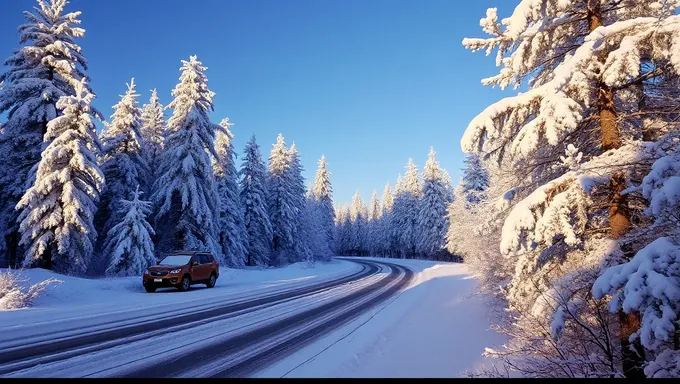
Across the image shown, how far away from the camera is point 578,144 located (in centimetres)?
693

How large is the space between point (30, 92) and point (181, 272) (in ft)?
48.8

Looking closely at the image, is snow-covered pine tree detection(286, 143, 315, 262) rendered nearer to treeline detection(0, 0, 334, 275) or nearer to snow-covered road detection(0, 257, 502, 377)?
treeline detection(0, 0, 334, 275)

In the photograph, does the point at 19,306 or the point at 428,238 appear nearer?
the point at 19,306

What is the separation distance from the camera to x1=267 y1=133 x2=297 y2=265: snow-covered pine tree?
4484 centimetres

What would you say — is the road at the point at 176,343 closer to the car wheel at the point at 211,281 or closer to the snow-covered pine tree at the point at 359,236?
the car wheel at the point at 211,281

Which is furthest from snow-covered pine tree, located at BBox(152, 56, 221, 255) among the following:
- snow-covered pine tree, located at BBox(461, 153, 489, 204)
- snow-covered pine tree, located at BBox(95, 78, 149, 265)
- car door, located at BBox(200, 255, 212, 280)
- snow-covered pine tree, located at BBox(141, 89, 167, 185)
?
snow-covered pine tree, located at BBox(461, 153, 489, 204)

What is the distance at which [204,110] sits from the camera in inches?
1089

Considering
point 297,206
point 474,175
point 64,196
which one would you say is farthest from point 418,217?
point 64,196

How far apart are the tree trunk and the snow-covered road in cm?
265

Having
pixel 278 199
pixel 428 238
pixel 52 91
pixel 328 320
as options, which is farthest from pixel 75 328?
pixel 428 238

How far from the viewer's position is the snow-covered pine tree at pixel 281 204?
147 feet

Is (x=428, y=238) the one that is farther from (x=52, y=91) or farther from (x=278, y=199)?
(x=52, y=91)

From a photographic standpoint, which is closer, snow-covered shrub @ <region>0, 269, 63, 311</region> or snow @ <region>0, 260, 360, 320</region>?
snow @ <region>0, 260, 360, 320</region>

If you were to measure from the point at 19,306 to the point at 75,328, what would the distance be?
4.31 metres
